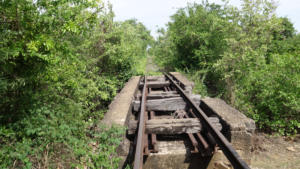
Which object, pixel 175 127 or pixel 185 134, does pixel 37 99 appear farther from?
pixel 185 134

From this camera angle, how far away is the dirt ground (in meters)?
3.11

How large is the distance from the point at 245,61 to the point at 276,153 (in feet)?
14.3

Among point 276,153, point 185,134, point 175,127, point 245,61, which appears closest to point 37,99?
point 175,127

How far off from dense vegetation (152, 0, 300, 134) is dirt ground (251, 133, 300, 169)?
1.07 ft

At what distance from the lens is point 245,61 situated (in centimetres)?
714

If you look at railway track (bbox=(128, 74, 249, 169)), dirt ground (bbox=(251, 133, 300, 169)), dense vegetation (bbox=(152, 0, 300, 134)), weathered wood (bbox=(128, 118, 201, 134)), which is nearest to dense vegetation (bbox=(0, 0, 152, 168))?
railway track (bbox=(128, 74, 249, 169))

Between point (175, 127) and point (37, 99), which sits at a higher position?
point (37, 99)

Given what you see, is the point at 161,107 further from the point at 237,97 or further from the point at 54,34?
the point at 237,97

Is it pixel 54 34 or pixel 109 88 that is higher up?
pixel 54 34

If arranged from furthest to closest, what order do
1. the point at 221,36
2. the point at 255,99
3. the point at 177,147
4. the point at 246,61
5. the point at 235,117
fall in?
the point at 221,36
the point at 246,61
the point at 255,99
the point at 235,117
the point at 177,147

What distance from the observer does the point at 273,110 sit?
462cm

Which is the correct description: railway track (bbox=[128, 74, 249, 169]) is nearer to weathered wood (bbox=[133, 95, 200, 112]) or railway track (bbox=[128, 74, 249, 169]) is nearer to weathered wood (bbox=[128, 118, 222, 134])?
weathered wood (bbox=[128, 118, 222, 134])

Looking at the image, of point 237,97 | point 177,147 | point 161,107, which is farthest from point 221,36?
point 177,147

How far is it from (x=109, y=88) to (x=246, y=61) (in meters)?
5.59
